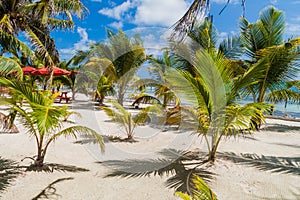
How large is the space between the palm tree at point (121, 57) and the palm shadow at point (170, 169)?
9.87 meters

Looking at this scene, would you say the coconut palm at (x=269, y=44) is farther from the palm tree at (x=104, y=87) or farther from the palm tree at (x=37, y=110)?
the palm tree at (x=104, y=87)

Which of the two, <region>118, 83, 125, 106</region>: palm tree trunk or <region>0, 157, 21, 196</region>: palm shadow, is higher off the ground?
<region>118, 83, 125, 106</region>: palm tree trunk

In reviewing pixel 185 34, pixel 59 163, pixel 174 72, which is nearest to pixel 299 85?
pixel 174 72

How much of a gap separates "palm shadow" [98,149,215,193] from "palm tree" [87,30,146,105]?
9.87 m

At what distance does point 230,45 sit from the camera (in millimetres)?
9914

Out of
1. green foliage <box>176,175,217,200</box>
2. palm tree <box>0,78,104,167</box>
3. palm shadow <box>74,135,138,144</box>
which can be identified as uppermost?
palm tree <box>0,78,104,167</box>

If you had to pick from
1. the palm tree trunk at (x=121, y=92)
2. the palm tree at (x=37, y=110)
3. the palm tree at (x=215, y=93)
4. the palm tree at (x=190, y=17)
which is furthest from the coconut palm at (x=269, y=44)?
the palm tree trunk at (x=121, y=92)

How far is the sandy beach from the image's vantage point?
302 centimetres

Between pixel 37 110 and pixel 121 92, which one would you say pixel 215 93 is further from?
pixel 121 92

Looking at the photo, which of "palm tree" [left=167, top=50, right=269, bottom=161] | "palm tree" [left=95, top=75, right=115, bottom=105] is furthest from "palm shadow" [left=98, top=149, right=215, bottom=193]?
"palm tree" [left=95, top=75, right=115, bottom=105]

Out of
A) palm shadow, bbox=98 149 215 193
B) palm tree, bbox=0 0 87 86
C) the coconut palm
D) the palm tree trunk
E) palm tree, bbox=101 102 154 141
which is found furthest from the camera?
the palm tree trunk

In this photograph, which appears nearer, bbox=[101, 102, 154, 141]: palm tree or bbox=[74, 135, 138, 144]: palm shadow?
bbox=[74, 135, 138, 144]: palm shadow

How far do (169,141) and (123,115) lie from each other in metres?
1.56

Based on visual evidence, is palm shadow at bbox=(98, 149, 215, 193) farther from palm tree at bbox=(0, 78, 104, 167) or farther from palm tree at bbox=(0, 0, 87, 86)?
palm tree at bbox=(0, 0, 87, 86)
